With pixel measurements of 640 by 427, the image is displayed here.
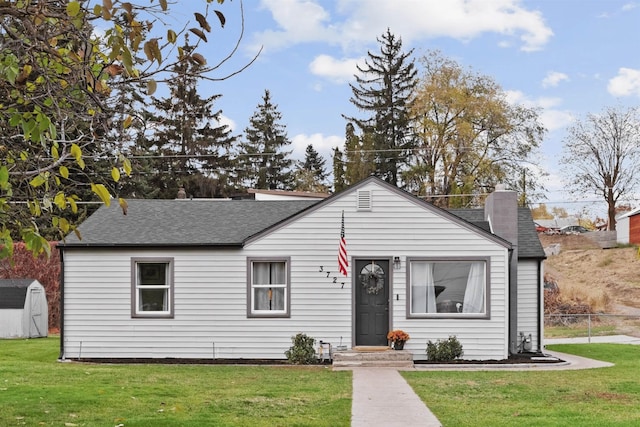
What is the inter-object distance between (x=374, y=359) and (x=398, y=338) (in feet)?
2.75

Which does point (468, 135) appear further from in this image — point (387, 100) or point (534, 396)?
point (534, 396)

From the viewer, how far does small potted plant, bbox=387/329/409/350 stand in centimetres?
1703

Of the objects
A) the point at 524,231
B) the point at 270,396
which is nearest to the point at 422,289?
the point at 524,231

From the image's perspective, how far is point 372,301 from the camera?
17578mm

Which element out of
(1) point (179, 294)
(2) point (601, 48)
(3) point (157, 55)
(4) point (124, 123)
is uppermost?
(2) point (601, 48)

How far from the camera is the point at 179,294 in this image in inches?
698

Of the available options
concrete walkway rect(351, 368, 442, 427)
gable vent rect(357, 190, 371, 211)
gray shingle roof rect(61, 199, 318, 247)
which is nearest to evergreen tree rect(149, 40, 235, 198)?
gray shingle roof rect(61, 199, 318, 247)

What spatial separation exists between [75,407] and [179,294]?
7.95 meters

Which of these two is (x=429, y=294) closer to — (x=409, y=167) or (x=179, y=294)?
(x=179, y=294)

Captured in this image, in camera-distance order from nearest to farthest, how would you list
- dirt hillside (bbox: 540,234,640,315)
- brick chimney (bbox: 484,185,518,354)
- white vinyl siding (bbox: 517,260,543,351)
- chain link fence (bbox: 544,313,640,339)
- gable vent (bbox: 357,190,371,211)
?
gable vent (bbox: 357,190,371,211), brick chimney (bbox: 484,185,518,354), white vinyl siding (bbox: 517,260,543,351), chain link fence (bbox: 544,313,640,339), dirt hillside (bbox: 540,234,640,315)

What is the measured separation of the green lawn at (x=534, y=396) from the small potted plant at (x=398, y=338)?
69.0 inches

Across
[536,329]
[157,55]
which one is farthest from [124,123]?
[536,329]

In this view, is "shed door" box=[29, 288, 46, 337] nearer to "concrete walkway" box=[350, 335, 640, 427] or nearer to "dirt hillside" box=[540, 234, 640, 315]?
→ "concrete walkway" box=[350, 335, 640, 427]

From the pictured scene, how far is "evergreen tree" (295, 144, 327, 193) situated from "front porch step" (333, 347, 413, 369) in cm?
4012
